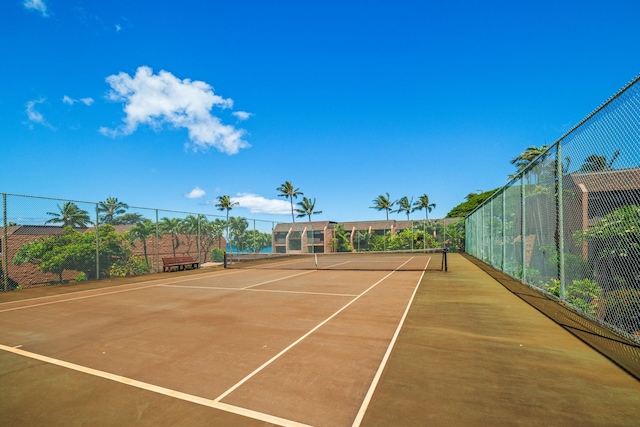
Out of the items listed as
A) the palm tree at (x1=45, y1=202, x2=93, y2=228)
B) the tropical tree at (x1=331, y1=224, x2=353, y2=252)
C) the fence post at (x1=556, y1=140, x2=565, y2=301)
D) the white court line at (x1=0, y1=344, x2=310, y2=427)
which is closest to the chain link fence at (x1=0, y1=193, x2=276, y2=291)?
the palm tree at (x1=45, y1=202, x2=93, y2=228)

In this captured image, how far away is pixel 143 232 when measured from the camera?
55.1 ft

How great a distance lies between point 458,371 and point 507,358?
906 mm

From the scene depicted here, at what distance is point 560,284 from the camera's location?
7055mm

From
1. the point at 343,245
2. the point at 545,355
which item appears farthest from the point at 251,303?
the point at 343,245

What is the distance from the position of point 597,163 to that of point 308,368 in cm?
541

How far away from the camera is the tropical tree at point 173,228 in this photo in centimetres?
1833

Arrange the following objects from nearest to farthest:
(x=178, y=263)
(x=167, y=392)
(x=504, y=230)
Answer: (x=167, y=392) < (x=504, y=230) < (x=178, y=263)

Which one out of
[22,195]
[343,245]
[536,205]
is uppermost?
[22,195]

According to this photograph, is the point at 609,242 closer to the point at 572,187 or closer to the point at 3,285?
the point at 572,187

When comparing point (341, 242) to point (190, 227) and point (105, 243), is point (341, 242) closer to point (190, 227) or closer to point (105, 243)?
point (190, 227)

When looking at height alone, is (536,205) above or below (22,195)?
below

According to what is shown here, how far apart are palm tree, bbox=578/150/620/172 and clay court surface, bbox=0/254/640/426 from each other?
266cm

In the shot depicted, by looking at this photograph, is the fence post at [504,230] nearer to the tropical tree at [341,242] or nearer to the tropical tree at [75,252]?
the tropical tree at [75,252]

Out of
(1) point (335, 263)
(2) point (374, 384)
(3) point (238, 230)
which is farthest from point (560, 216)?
(3) point (238, 230)
